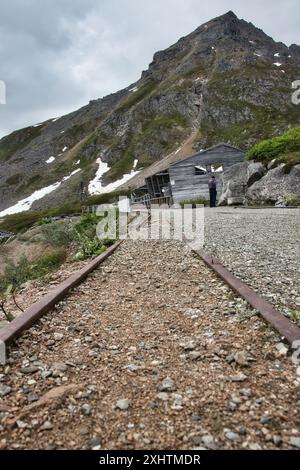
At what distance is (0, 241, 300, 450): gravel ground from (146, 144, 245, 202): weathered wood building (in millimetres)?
41371

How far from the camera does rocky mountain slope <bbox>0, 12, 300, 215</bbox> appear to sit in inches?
4656

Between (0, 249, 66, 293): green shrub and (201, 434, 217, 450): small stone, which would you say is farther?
(0, 249, 66, 293): green shrub

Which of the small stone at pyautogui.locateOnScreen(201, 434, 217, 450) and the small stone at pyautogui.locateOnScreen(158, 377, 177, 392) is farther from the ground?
the small stone at pyautogui.locateOnScreen(158, 377, 177, 392)

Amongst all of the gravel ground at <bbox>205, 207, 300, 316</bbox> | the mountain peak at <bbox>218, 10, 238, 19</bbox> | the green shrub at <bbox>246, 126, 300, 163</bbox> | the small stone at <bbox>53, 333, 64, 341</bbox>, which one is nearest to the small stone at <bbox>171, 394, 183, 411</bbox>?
the small stone at <bbox>53, 333, 64, 341</bbox>

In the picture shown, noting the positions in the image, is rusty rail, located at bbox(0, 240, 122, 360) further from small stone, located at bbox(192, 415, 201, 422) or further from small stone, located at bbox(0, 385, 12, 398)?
small stone, located at bbox(192, 415, 201, 422)

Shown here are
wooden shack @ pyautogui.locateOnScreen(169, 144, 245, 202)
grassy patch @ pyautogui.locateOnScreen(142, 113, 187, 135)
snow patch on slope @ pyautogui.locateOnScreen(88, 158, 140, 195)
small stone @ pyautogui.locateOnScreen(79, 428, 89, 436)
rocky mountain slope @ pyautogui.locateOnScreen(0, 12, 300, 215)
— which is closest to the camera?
small stone @ pyautogui.locateOnScreen(79, 428, 89, 436)

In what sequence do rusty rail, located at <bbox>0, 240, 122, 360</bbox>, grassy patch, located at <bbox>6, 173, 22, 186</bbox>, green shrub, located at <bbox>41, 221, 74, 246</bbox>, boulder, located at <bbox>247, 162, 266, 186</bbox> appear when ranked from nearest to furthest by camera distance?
rusty rail, located at <bbox>0, 240, 122, 360</bbox> < green shrub, located at <bbox>41, 221, 74, 246</bbox> < boulder, located at <bbox>247, 162, 266, 186</bbox> < grassy patch, located at <bbox>6, 173, 22, 186</bbox>

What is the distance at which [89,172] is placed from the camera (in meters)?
130

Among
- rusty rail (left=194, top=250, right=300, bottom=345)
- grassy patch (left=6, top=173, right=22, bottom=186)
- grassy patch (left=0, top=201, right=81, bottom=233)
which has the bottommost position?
grassy patch (left=0, top=201, right=81, bottom=233)

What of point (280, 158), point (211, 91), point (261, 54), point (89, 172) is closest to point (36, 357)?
point (280, 158)

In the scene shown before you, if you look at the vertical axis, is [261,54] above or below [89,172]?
above

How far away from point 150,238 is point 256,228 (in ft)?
13.1

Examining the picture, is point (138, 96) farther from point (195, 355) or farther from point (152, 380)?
point (152, 380)

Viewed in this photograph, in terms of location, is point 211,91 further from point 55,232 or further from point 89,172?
point 55,232
